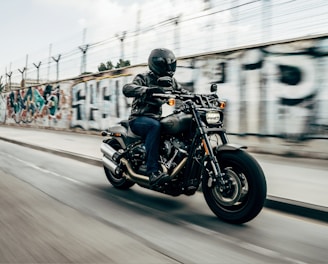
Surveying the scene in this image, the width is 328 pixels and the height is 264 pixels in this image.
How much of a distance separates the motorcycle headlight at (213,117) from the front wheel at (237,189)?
356 millimetres

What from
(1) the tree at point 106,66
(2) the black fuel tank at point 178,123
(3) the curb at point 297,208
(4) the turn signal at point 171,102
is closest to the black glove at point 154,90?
(4) the turn signal at point 171,102

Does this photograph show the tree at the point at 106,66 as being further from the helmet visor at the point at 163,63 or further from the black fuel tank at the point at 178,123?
the black fuel tank at the point at 178,123

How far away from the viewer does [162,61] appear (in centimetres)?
474

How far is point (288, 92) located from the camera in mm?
8109

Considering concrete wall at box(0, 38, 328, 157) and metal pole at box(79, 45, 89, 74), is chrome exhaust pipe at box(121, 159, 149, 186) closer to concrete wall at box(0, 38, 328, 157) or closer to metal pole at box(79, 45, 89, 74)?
concrete wall at box(0, 38, 328, 157)

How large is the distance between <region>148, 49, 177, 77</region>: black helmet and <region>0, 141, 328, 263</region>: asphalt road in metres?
1.59

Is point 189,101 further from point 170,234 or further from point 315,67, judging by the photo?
point 315,67

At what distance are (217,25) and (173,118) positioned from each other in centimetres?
550

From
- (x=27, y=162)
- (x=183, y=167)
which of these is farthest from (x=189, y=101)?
(x=27, y=162)

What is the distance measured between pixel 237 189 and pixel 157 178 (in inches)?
37.9

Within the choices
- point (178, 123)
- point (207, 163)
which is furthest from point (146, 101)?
point (207, 163)

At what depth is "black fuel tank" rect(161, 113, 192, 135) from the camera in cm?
432

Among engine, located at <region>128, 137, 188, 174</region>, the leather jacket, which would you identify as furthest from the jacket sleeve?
engine, located at <region>128, 137, 188, 174</region>

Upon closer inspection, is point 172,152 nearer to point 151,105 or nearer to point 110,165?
point 151,105
